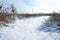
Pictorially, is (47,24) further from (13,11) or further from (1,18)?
(13,11)

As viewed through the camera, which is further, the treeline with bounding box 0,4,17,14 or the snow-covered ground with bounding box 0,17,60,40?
the treeline with bounding box 0,4,17,14

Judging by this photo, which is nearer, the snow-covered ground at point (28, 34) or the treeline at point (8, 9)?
the snow-covered ground at point (28, 34)

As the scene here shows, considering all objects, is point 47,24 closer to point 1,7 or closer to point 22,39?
point 22,39

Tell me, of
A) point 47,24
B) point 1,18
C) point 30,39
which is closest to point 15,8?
point 1,18

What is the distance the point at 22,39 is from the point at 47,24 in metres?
4.71

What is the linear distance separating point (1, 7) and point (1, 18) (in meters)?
2.17

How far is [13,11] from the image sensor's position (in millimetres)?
20047

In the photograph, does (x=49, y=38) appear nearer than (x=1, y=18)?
Yes

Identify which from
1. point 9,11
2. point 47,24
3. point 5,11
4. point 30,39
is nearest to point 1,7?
point 5,11

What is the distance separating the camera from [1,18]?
15.8 m

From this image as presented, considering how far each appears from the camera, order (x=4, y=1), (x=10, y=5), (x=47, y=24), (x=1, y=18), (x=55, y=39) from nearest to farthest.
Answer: (x=55, y=39) < (x=47, y=24) < (x=1, y=18) < (x=4, y=1) < (x=10, y=5)

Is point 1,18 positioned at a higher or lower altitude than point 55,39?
lower

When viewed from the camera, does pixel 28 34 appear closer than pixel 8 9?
Yes

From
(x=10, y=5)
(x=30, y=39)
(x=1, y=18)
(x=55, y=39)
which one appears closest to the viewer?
(x=55, y=39)
